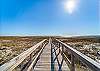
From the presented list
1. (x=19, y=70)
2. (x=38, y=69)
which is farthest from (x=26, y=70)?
(x=38, y=69)

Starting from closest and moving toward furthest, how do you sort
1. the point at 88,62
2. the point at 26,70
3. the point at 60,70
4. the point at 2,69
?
1. the point at 2,69
2. the point at 88,62
3. the point at 26,70
4. the point at 60,70

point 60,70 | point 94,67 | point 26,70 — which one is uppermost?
point 94,67

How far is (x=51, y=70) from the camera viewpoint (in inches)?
186

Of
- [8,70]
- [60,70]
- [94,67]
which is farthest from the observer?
[60,70]

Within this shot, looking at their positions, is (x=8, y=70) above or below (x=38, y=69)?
above

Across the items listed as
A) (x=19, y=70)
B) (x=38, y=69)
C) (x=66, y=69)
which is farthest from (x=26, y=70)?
(x=66, y=69)

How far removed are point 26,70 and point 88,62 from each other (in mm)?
1779

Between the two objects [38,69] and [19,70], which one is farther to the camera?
[38,69]

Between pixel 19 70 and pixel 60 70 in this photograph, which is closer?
pixel 19 70

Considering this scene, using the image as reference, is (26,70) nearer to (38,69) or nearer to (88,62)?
(38,69)

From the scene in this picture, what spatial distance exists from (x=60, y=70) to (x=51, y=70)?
28 cm

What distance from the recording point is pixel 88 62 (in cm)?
211

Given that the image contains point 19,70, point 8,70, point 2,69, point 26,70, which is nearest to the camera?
point 2,69

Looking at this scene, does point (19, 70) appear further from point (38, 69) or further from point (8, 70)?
point (38, 69)
